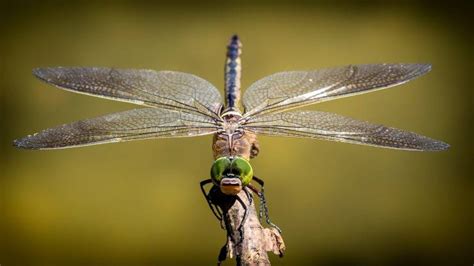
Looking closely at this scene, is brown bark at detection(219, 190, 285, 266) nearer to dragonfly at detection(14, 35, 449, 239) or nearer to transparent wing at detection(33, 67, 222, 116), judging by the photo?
dragonfly at detection(14, 35, 449, 239)

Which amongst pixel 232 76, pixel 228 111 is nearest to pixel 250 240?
pixel 228 111

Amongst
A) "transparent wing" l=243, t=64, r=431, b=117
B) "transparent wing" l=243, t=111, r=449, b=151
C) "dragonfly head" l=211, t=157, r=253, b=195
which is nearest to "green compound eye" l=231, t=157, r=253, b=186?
"dragonfly head" l=211, t=157, r=253, b=195

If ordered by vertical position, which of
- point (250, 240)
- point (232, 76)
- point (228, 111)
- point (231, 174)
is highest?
point (232, 76)

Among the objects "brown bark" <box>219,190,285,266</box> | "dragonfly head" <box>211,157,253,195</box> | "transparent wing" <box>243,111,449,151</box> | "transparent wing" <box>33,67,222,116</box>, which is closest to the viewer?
"brown bark" <box>219,190,285,266</box>

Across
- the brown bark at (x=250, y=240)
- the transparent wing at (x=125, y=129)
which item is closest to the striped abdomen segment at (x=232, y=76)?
the transparent wing at (x=125, y=129)

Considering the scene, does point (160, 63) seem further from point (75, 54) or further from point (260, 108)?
point (260, 108)

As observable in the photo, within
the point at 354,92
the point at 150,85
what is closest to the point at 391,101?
the point at 354,92

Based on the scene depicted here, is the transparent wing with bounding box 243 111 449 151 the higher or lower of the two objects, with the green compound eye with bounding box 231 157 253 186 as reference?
higher

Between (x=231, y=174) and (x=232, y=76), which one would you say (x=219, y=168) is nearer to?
(x=231, y=174)
